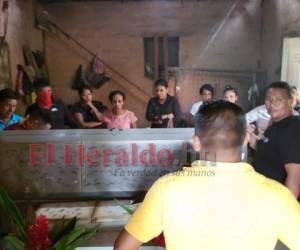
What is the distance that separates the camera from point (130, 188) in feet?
6.93

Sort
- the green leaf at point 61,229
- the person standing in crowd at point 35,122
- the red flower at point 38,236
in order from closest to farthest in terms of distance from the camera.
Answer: the red flower at point 38,236, the green leaf at point 61,229, the person standing in crowd at point 35,122

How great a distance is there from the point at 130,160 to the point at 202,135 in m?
1.44

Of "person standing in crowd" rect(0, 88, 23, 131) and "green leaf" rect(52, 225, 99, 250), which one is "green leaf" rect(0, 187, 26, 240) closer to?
"green leaf" rect(52, 225, 99, 250)

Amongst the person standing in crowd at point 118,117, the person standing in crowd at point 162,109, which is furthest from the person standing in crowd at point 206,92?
the person standing in crowd at point 118,117

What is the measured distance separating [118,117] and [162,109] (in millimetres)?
373

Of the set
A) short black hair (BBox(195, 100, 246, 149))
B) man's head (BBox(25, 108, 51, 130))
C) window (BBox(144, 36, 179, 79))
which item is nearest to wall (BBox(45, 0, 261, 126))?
window (BBox(144, 36, 179, 79))

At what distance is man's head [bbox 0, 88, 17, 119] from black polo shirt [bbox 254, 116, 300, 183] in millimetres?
1477

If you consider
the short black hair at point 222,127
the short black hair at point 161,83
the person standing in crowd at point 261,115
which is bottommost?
the person standing in crowd at point 261,115

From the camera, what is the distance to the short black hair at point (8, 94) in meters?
2.31

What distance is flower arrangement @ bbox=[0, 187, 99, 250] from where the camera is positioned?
956 mm

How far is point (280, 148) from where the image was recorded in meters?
1.37

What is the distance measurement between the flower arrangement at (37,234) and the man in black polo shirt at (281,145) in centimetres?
71

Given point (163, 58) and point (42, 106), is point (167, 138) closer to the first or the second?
point (42, 106)

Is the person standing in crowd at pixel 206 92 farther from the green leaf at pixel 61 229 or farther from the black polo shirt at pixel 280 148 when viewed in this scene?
the green leaf at pixel 61 229
